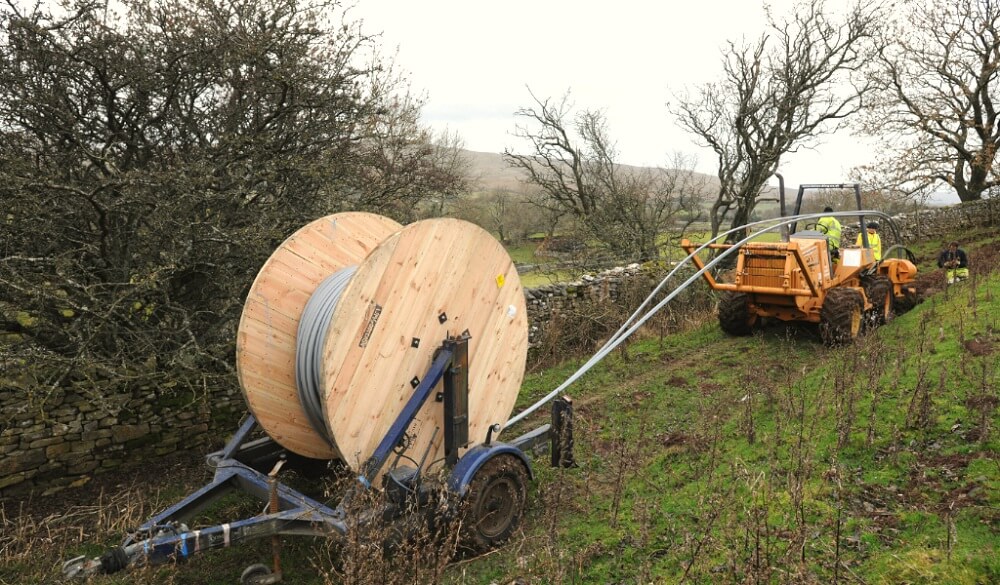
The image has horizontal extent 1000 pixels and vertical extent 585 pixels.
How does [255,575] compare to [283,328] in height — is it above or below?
below

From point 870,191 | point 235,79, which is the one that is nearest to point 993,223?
point 870,191

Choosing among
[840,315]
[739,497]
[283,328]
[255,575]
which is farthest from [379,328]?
[840,315]

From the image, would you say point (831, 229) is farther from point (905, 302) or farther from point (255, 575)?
point (255, 575)

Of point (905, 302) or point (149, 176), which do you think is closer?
point (149, 176)

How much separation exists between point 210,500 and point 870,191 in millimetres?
25974

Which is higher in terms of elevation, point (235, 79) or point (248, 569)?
point (235, 79)

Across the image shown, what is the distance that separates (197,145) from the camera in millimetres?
7684

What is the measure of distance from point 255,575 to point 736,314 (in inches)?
316

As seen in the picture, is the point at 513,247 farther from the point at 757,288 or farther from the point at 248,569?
the point at 248,569

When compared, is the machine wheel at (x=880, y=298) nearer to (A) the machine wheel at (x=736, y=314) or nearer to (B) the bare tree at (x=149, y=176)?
(A) the machine wheel at (x=736, y=314)

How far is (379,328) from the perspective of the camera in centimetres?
405

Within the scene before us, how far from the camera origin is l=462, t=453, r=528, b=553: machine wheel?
4363 mm

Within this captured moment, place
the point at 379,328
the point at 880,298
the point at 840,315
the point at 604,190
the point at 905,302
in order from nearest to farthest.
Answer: the point at 379,328, the point at 840,315, the point at 880,298, the point at 905,302, the point at 604,190

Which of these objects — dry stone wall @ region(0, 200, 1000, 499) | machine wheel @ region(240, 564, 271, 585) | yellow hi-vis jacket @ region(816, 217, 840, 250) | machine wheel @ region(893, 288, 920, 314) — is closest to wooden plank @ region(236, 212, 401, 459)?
machine wheel @ region(240, 564, 271, 585)
